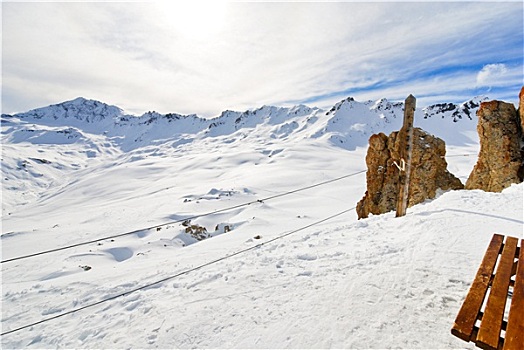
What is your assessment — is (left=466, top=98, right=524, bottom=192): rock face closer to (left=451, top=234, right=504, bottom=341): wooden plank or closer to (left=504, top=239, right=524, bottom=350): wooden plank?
(left=451, top=234, right=504, bottom=341): wooden plank

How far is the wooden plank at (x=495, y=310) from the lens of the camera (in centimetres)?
229

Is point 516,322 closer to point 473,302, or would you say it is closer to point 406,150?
point 473,302

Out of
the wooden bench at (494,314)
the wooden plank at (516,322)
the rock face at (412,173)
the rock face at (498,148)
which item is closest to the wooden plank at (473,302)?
the wooden bench at (494,314)

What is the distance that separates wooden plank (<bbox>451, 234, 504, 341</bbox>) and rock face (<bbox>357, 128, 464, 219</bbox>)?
10.9 m

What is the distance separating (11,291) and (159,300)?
6.68 m

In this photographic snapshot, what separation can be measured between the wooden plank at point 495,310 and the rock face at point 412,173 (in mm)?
11092

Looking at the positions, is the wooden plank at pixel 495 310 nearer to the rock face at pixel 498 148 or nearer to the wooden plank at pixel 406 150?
the wooden plank at pixel 406 150

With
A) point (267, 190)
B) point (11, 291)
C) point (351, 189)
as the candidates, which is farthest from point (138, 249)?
point (351, 189)

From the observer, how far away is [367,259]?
5402mm

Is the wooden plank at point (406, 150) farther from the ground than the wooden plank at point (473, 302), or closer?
farther from the ground

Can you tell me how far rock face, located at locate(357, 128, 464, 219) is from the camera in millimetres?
13523

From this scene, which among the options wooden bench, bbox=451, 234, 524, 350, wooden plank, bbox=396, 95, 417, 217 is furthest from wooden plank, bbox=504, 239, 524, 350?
wooden plank, bbox=396, 95, 417, 217

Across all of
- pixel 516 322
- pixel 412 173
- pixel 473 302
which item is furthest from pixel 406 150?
pixel 516 322

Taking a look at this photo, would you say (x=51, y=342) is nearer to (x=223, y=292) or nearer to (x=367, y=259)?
(x=223, y=292)
